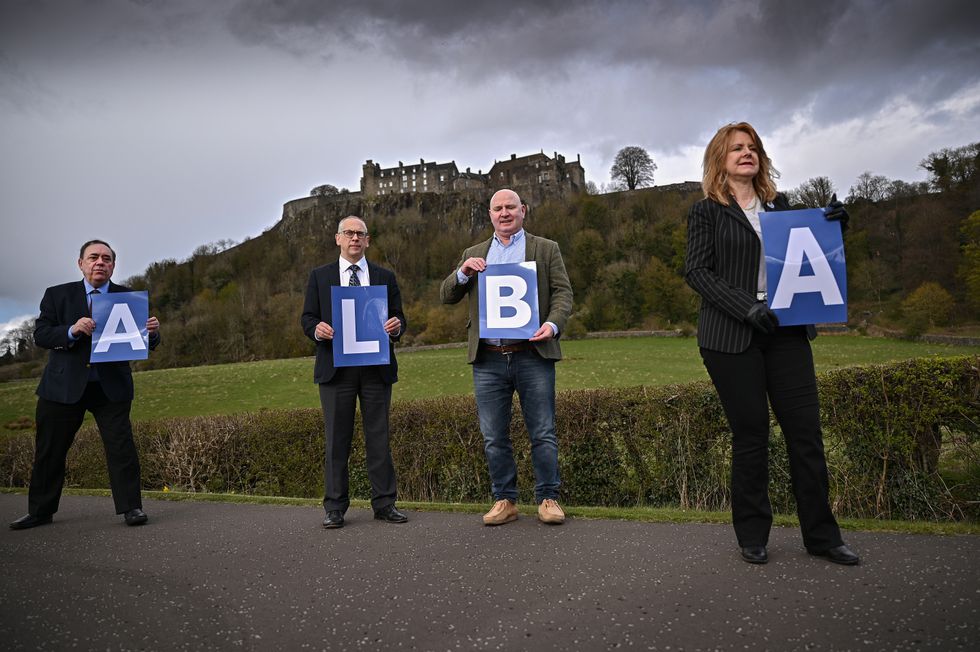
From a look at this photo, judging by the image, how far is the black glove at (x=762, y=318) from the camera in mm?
3568

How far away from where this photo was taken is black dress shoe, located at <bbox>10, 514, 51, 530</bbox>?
5610 millimetres

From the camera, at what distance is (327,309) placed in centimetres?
576

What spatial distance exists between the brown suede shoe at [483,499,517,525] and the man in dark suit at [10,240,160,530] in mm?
3240

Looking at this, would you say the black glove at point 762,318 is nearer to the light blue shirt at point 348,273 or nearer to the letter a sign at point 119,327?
the light blue shirt at point 348,273

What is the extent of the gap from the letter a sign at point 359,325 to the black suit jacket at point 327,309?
0.47 feet

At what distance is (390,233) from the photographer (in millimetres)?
102500

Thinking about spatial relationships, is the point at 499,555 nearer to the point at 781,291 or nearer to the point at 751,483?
the point at 751,483

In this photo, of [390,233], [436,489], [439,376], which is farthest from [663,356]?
[390,233]

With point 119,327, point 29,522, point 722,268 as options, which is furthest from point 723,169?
point 29,522

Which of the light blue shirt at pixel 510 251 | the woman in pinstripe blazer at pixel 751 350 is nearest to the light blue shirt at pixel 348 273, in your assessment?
the light blue shirt at pixel 510 251

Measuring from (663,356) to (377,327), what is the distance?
121 feet

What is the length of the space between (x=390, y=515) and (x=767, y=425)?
10.0ft

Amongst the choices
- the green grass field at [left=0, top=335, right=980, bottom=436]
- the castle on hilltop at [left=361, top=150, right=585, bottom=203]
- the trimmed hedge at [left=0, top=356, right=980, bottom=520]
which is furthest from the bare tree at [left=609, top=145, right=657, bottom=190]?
the trimmed hedge at [left=0, top=356, right=980, bottom=520]

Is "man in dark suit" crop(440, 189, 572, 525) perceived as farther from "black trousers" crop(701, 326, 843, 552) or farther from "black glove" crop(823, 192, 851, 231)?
"black glove" crop(823, 192, 851, 231)
